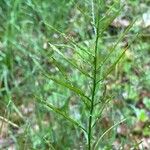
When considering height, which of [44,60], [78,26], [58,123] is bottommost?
[58,123]

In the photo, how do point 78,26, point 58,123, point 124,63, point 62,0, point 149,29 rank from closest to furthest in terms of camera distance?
point 58,123, point 62,0, point 78,26, point 124,63, point 149,29

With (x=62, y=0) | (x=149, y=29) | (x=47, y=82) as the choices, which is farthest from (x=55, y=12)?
(x=149, y=29)

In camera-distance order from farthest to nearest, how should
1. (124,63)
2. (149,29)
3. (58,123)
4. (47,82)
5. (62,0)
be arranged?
(149,29), (124,63), (62,0), (47,82), (58,123)

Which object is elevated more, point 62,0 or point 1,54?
point 62,0

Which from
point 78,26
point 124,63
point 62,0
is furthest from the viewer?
point 124,63

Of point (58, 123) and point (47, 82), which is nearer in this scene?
point (58, 123)

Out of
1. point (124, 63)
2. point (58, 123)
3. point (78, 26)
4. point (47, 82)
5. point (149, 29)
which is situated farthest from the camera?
point (149, 29)

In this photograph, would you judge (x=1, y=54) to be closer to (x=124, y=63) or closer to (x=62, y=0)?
(x=62, y=0)

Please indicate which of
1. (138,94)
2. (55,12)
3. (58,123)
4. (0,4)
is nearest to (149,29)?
(138,94)

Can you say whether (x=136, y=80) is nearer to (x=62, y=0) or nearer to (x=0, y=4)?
(x=62, y=0)
